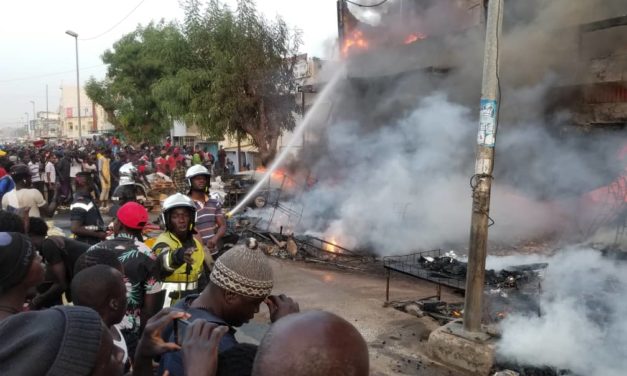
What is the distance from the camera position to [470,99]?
11.5 m

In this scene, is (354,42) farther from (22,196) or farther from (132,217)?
(132,217)

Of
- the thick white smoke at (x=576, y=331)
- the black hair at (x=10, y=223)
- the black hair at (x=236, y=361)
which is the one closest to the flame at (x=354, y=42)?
the thick white smoke at (x=576, y=331)

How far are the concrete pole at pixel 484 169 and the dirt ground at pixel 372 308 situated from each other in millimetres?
699

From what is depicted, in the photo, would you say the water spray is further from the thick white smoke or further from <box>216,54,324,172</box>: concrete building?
the thick white smoke

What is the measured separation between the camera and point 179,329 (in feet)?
5.49

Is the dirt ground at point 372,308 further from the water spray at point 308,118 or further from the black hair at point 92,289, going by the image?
the water spray at point 308,118

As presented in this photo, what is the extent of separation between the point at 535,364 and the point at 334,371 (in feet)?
11.8

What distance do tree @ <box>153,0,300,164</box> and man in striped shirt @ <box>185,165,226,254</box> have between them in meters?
9.19

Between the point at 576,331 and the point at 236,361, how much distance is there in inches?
150

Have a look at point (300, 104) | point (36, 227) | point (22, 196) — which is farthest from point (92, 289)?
point (300, 104)

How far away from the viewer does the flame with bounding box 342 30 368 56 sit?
1434 centimetres

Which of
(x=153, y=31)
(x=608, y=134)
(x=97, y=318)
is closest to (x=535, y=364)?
(x=97, y=318)

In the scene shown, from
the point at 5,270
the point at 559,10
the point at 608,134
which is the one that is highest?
the point at 559,10

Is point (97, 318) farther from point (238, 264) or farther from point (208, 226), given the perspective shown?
point (208, 226)
